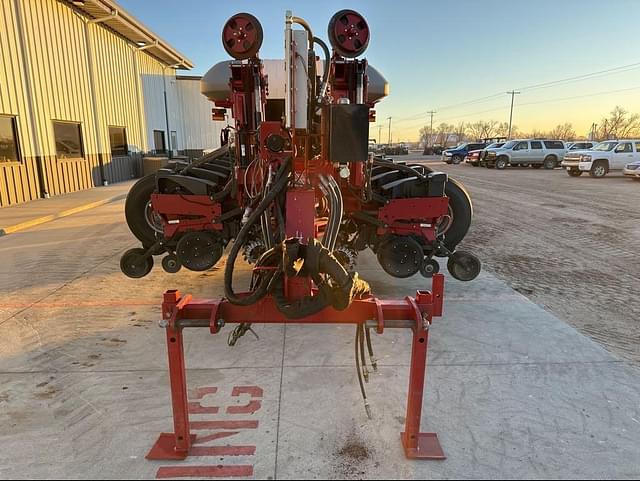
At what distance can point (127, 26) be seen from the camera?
15703mm

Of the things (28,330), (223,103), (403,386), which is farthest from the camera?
(223,103)

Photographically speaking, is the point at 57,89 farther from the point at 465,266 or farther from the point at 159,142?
the point at 465,266

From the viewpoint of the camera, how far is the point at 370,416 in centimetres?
272

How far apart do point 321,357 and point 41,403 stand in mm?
1923

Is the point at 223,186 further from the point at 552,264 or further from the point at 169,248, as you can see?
Result: the point at 552,264

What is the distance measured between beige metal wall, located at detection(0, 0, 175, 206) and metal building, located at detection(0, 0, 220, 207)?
0.03 meters

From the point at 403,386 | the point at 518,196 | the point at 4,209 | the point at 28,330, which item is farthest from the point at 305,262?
the point at 518,196

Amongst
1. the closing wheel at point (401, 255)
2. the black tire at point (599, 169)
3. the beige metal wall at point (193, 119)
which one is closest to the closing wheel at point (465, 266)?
the closing wheel at point (401, 255)

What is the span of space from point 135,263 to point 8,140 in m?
8.78

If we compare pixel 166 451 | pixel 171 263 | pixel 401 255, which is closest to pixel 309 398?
pixel 166 451

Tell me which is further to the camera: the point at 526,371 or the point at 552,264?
the point at 552,264

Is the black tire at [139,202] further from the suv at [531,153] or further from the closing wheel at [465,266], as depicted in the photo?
the suv at [531,153]

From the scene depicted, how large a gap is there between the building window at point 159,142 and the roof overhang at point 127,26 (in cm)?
349

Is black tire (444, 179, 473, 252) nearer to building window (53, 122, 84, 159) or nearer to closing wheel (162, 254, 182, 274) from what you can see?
closing wheel (162, 254, 182, 274)
